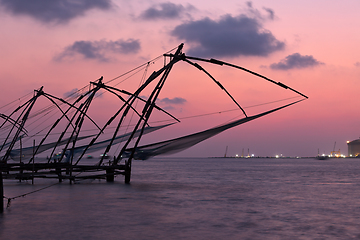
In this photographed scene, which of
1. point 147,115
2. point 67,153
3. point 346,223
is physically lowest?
point 346,223

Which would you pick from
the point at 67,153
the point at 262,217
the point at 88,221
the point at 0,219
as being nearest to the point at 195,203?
the point at 262,217

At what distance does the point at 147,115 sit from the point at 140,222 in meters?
7.48

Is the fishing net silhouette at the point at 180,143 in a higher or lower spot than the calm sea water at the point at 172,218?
higher

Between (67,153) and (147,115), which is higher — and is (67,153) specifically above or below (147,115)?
below

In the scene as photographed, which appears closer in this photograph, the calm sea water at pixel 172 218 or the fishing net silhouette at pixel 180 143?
the calm sea water at pixel 172 218

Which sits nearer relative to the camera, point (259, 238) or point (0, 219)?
point (259, 238)

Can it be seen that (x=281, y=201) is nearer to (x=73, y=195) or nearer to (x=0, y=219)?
(x=73, y=195)

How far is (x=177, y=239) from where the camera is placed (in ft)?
30.0

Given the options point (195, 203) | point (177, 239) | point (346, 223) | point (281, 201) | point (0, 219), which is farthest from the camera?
point (281, 201)

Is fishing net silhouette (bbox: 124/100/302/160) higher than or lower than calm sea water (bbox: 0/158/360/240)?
higher

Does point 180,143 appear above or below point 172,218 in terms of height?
above

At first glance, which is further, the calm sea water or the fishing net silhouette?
the fishing net silhouette

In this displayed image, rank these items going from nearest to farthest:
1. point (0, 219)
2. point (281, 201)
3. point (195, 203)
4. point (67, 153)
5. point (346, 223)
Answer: point (0, 219) → point (346, 223) → point (195, 203) → point (281, 201) → point (67, 153)

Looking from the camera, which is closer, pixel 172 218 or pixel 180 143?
pixel 172 218
